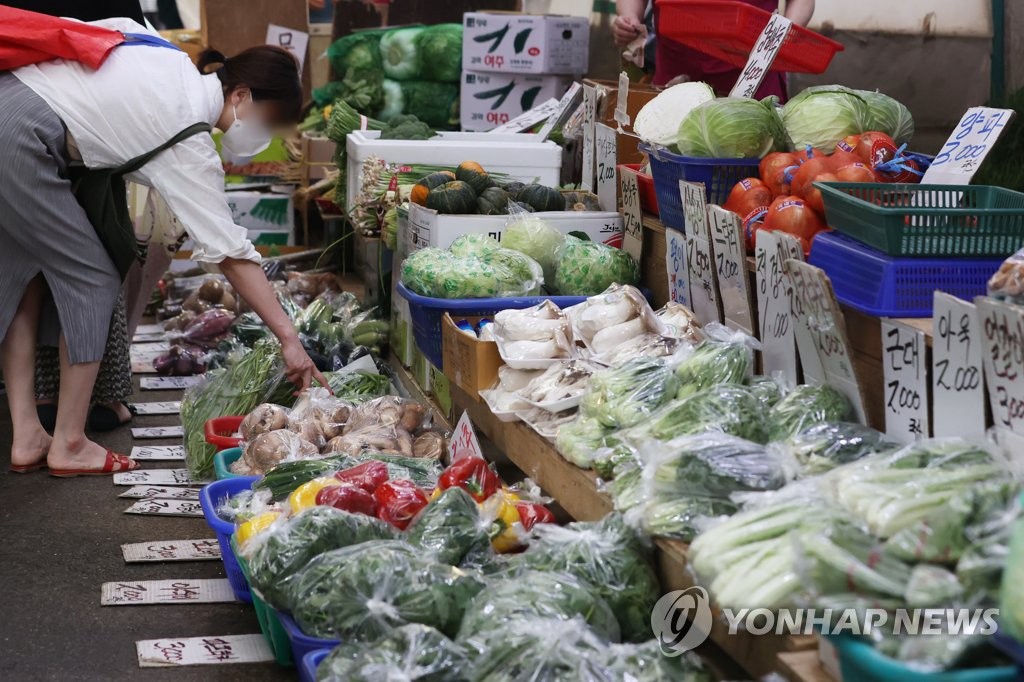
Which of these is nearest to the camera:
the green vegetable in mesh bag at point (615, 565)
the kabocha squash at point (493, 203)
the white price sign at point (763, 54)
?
the green vegetable in mesh bag at point (615, 565)

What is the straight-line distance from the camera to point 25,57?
4586mm

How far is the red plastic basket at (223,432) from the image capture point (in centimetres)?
450

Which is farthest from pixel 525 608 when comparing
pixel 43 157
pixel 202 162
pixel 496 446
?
pixel 43 157

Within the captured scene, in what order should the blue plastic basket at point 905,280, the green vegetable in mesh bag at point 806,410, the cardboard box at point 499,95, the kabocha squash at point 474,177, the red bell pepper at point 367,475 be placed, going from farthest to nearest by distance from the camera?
the cardboard box at point 499,95
the kabocha squash at point 474,177
the red bell pepper at point 367,475
the green vegetable in mesh bag at point 806,410
the blue plastic basket at point 905,280

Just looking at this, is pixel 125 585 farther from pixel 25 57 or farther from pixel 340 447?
pixel 25 57

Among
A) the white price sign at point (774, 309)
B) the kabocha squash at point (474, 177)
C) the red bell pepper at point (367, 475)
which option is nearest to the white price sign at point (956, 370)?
the white price sign at point (774, 309)

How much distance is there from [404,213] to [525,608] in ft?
9.99

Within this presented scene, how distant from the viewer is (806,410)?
2.91m

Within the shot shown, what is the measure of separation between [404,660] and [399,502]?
87cm

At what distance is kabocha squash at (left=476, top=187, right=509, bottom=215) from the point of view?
4887mm

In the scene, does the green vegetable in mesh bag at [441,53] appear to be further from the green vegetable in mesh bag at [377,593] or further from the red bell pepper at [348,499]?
the green vegetable in mesh bag at [377,593]

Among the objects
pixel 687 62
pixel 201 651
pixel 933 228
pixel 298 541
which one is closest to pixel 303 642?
pixel 298 541

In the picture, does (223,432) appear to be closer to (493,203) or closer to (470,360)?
(470,360)

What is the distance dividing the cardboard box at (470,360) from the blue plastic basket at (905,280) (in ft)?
4.29
